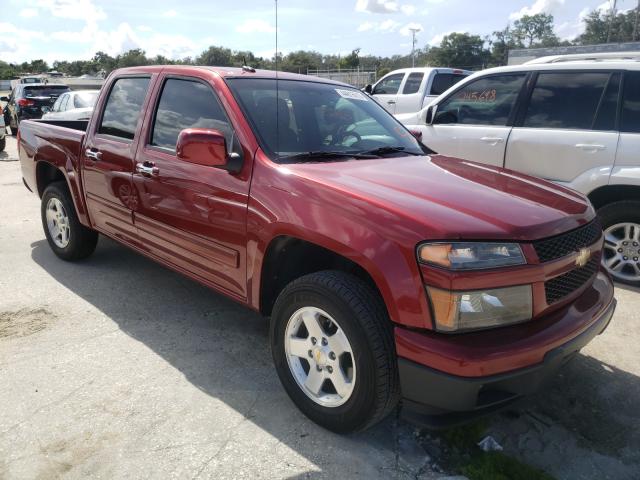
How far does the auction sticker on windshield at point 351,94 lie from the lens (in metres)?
3.96

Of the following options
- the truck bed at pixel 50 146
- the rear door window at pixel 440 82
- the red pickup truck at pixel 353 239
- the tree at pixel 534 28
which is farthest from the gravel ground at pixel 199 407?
the tree at pixel 534 28

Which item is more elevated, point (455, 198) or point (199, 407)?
point (455, 198)

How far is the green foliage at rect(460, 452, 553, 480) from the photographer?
2.42 meters

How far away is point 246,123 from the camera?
10.3 ft

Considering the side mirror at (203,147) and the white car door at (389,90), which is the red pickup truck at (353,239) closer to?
the side mirror at (203,147)

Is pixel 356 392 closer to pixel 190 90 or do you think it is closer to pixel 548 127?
pixel 190 90

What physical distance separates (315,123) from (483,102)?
294 centimetres

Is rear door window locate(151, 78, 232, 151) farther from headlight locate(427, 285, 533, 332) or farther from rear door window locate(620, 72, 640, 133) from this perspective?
rear door window locate(620, 72, 640, 133)

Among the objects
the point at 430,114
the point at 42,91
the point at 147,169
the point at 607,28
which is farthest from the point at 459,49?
the point at 147,169

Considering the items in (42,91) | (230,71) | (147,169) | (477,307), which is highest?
(230,71)

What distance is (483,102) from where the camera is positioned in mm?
5711

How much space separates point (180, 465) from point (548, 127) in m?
4.45

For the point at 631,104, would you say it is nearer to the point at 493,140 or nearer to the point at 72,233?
the point at 493,140

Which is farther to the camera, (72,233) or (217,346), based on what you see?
(72,233)
